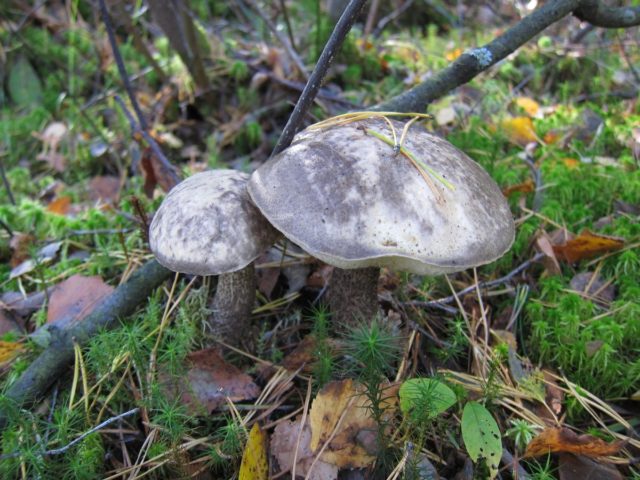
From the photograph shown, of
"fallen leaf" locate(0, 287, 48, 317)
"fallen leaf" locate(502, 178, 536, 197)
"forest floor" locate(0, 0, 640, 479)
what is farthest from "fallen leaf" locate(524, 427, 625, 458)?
"fallen leaf" locate(0, 287, 48, 317)

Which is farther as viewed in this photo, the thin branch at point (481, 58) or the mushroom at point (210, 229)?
the thin branch at point (481, 58)

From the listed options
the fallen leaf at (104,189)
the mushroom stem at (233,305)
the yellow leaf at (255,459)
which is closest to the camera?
the yellow leaf at (255,459)

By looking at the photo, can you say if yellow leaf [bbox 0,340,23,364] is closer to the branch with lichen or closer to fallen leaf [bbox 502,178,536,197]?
the branch with lichen

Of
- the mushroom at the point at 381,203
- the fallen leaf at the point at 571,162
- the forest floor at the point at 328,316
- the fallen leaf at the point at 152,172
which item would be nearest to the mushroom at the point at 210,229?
the mushroom at the point at 381,203

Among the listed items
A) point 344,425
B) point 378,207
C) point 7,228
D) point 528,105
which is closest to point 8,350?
point 7,228

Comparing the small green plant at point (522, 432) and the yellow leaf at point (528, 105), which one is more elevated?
the yellow leaf at point (528, 105)

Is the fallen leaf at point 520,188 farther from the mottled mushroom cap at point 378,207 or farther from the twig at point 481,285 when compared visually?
the mottled mushroom cap at point 378,207

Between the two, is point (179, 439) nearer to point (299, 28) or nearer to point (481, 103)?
point (481, 103)
